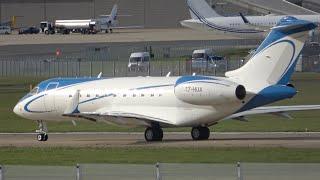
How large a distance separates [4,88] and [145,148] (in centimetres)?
4690

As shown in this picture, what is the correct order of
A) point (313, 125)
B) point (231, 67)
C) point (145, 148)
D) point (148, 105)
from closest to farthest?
point (145, 148) < point (148, 105) < point (313, 125) < point (231, 67)

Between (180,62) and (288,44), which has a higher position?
(288,44)

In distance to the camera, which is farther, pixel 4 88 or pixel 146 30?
pixel 146 30

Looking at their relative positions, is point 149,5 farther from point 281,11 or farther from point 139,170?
point 139,170

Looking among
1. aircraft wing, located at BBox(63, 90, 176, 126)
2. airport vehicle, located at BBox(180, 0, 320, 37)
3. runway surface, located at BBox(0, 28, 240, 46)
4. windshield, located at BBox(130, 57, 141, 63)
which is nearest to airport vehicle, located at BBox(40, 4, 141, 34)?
runway surface, located at BBox(0, 28, 240, 46)

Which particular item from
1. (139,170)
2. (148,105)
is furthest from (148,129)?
(139,170)

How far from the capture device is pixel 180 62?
100312 millimetres

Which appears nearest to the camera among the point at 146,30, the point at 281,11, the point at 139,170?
the point at 139,170

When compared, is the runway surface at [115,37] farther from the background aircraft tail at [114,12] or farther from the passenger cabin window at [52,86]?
the passenger cabin window at [52,86]

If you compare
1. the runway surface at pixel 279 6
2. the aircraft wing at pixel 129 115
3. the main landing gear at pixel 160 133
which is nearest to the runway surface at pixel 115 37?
the runway surface at pixel 279 6

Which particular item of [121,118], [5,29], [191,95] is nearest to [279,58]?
[191,95]

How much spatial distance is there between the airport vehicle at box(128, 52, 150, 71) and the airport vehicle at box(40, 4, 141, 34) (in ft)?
194

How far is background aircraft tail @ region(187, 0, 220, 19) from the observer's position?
472 ft

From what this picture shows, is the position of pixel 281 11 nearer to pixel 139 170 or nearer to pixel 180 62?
pixel 180 62
